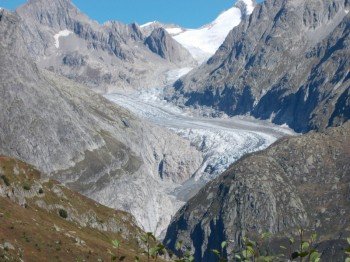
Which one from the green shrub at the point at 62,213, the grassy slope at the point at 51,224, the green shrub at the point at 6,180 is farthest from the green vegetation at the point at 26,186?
the green shrub at the point at 62,213

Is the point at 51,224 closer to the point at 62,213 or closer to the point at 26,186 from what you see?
the point at 26,186

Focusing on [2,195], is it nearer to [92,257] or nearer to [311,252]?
[92,257]

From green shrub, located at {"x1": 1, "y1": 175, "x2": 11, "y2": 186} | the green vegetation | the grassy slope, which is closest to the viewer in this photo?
the grassy slope

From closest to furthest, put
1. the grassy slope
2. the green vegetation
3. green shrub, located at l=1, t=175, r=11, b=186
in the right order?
the grassy slope
green shrub, located at l=1, t=175, r=11, b=186
the green vegetation

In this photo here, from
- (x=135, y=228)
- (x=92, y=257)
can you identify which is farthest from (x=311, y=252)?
(x=135, y=228)

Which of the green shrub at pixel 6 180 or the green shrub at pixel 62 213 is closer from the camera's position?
the green shrub at pixel 6 180

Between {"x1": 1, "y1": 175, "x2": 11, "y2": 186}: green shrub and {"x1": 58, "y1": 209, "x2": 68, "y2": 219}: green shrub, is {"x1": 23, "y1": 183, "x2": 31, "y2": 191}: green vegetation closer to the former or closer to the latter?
{"x1": 1, "y1": 175, "x2": 11, "y2": 186}: green shrub

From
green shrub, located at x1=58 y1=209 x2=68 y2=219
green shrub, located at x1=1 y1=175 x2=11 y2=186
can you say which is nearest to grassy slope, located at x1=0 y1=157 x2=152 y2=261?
green shrub, located at x1=58 y1=209 x2=68 y2=219

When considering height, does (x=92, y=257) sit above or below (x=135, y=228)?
below

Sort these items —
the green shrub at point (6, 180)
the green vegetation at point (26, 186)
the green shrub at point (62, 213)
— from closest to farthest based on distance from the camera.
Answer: the green shrub at point (6, 180) → the green vegetation at point (26, 186) → the green shrub at point (62, 213)

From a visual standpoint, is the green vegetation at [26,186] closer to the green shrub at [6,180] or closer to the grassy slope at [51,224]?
the grassy slope at [51,224]

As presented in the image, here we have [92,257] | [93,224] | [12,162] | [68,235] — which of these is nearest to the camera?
[92,257]
